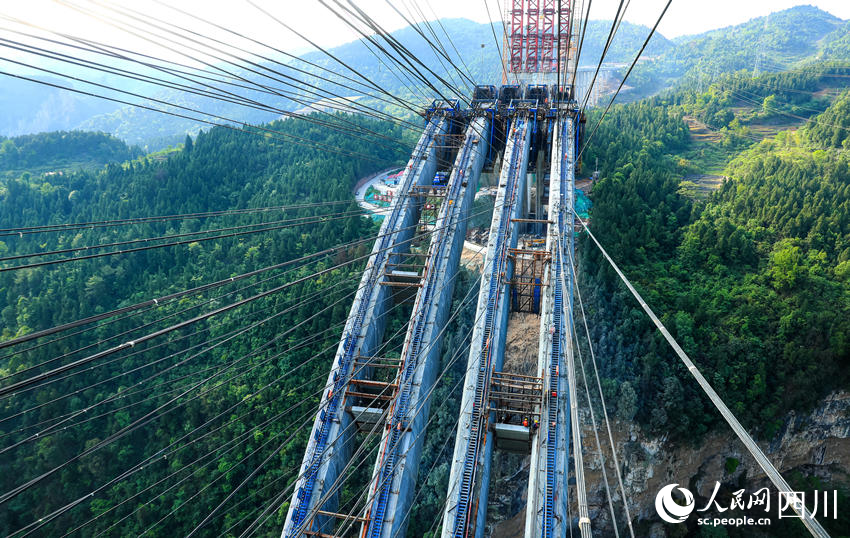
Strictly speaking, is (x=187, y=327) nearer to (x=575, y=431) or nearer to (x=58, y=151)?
(x=575, y=431)

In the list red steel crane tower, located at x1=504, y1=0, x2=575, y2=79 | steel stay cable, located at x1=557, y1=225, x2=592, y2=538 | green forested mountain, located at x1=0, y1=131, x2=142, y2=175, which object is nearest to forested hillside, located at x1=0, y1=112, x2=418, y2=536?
steel stay cable, located at x1=557, y1=225, x2=592, y2=538

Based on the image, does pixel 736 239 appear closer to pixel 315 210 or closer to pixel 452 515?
pixel 452 515

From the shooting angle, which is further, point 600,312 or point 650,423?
point 600,312

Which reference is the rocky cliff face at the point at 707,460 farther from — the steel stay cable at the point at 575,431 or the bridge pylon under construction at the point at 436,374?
the steel stay cable at the point at 575,431

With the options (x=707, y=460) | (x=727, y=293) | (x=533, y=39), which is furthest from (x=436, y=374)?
(x=533, y=39)

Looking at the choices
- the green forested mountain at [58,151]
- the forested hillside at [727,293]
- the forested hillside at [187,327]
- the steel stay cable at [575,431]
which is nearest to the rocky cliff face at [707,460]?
the forested hillside at [727,293]

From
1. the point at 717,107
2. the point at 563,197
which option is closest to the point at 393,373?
the point at 563,197
